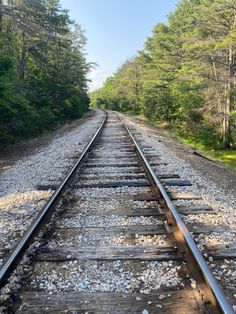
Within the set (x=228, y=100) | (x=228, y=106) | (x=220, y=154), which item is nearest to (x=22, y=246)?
(x=220, y=154)

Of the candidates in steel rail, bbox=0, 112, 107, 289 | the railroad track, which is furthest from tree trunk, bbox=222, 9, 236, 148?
steel rail, bbox=0, 112, 107, 289

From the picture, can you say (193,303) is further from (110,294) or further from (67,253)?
(67,253)

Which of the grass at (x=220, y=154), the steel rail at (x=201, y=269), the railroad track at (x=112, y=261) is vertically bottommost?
the grass at (x=220, y=154)

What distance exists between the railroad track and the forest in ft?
27.4

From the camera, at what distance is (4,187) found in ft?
25.6

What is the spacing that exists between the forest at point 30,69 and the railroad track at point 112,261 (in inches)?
329


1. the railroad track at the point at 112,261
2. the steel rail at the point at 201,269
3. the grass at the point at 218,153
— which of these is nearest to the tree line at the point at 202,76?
the grass at the point at 218,153

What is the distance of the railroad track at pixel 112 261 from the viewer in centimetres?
316

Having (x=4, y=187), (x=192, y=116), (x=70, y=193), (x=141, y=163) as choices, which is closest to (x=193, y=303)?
(x=70, y=193)

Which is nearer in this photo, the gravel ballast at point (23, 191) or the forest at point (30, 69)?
the gravel ballast at point (23, 191)

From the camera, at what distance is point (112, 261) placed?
395 centimetres

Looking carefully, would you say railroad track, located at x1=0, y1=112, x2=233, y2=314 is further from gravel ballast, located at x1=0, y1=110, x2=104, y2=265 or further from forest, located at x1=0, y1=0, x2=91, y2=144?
forest, located at x1=0, y1=0, x2=91, y2=144

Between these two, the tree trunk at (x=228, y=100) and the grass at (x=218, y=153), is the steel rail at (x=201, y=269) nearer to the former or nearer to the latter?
the grass at (x=218, y=153)

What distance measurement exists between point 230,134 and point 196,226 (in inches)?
710
